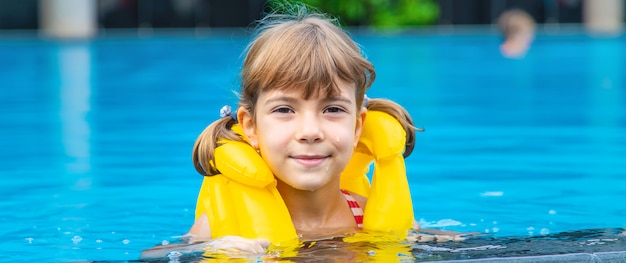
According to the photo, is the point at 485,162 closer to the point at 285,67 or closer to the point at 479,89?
the point at 285,67

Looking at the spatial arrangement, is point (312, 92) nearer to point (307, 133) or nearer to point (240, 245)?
point (307, 133)

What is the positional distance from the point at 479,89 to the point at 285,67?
9143mm

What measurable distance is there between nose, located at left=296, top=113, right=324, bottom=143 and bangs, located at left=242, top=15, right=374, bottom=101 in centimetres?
7

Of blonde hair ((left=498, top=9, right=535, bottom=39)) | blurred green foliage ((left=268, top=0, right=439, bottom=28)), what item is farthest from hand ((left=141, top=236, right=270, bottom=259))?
blurred green foliage ((left=268, top=0, right=439, bottom=28))

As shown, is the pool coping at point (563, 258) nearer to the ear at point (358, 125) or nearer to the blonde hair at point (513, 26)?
the ear at point (358, 125)

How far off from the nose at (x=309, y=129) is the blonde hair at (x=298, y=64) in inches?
2.6

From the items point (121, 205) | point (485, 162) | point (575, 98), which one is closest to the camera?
point (121, 205)

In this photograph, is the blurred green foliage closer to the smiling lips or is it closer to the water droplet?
the water droplet

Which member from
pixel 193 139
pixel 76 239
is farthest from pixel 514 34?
pixel 76 239

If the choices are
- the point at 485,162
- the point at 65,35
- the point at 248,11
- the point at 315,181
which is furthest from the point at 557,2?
the point at 315,181

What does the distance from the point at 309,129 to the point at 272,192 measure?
1.17 feet

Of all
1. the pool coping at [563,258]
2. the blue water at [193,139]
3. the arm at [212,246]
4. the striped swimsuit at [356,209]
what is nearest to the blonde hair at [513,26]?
the blue water at [193,139]

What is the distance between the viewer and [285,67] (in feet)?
11.7

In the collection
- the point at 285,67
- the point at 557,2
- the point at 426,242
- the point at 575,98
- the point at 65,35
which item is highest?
the point at 557,2
